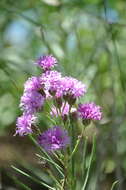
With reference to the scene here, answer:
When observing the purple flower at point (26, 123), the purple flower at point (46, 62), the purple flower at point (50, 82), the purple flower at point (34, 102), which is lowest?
the purple flower at point (26, 123)

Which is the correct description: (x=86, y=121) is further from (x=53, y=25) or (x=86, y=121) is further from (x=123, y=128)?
(x=53, y=25)

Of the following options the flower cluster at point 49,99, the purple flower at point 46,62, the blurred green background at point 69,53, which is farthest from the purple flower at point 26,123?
the blurred green background at point 69,53

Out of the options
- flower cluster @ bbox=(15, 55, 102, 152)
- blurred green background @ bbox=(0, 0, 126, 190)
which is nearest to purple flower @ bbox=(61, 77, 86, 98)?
flower cluster @ bbox=(15, 55, 102, 152)

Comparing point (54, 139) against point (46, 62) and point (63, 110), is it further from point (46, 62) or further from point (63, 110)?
point (46, 62)

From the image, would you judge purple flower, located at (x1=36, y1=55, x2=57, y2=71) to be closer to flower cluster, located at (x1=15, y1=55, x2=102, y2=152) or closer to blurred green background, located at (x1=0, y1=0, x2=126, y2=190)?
flower cluster, located at (x1=15, y1=55, x2=102, y2=152)

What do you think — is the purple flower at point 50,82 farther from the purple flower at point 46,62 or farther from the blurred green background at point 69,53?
the blurred green background at point 69,53

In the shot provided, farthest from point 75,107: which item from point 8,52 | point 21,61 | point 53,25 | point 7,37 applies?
point 7,37

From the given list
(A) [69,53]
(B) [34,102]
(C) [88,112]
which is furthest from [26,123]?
(A) [69,53]

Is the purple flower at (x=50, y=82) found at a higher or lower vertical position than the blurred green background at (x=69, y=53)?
lower
